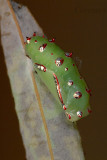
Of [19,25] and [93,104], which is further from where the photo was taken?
[93,104]

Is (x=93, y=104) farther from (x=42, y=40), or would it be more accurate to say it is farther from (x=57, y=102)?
(x=42, y=40)

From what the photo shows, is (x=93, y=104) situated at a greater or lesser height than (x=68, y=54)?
lesser

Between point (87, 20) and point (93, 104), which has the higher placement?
point (87, 20)

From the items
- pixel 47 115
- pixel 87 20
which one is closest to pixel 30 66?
pixel 47 115

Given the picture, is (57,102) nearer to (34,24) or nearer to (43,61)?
(43,61)

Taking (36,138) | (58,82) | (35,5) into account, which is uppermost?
(35,5)

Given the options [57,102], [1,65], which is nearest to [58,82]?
[57,102]
